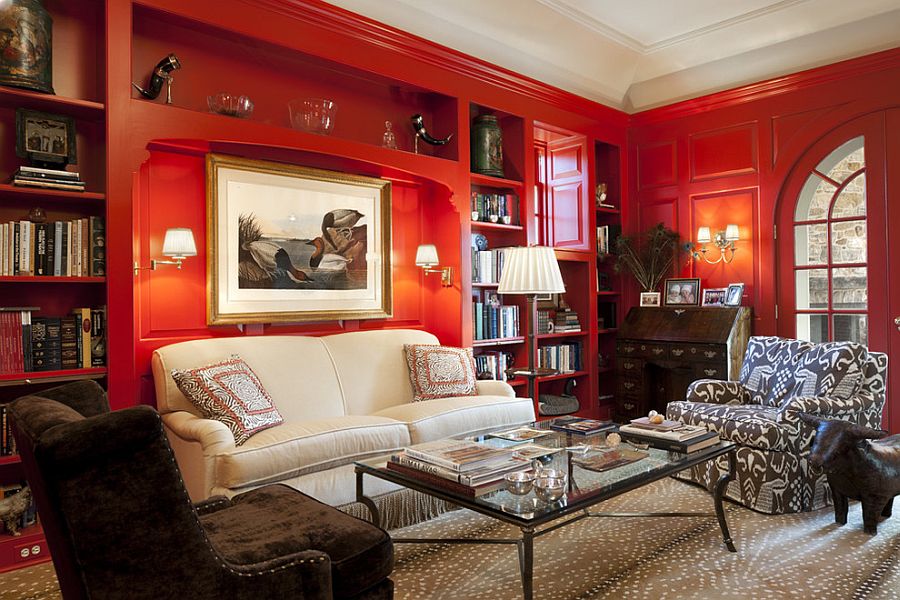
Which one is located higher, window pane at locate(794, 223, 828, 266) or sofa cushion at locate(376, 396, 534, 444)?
window pane at locate(794, 223, 828, 266)

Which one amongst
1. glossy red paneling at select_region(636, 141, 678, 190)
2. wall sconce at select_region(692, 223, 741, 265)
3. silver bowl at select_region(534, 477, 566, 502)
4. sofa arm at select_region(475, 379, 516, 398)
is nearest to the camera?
silver bowl at select_region(534, 477, 566, 502)

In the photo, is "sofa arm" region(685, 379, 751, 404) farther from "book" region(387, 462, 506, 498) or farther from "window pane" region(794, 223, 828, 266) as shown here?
"book" region(387, 462, 506, 498)

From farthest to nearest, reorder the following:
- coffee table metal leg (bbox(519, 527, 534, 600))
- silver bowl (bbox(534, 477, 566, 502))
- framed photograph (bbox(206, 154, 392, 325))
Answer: framed photograph (bbox(206, 154, 392, 325)), silver bowl (bbox(534, 477, 566, 502)), coffee table metal leg (bbox(519, 527, 534, 600))

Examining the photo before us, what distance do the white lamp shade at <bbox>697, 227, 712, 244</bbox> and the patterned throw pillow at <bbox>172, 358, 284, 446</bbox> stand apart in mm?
3762

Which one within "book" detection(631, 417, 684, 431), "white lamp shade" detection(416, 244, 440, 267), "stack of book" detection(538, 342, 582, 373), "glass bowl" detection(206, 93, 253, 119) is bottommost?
"book" detection(631, 417, 684, 431)

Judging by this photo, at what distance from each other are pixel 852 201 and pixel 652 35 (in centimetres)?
194

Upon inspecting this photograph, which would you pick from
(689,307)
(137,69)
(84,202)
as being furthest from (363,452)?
(689,307)

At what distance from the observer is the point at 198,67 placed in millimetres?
3520

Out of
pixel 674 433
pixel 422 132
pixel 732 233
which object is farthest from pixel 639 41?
pixel 674 433

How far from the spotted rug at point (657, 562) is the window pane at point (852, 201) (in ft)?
7.56

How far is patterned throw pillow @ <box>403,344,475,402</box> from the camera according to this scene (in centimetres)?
384

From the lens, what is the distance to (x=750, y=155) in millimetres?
5043

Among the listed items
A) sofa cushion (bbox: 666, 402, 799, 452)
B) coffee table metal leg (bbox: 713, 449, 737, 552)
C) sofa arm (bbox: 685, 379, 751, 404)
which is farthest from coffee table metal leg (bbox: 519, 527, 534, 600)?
sofa arm (bbox: 685, 379, 751, 404)

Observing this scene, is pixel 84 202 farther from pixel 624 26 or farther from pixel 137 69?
pixel 624 26
